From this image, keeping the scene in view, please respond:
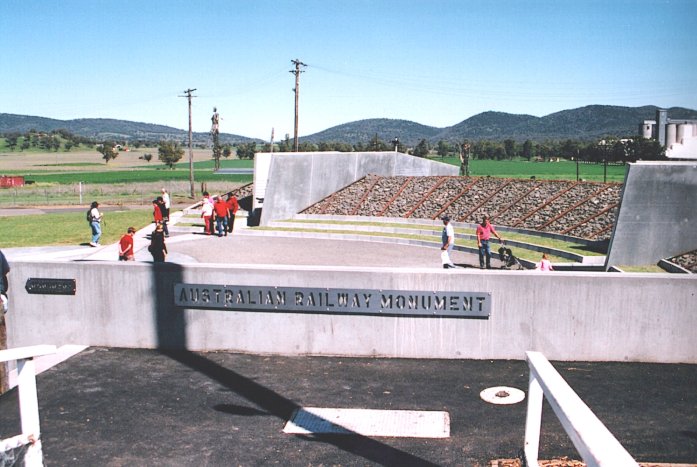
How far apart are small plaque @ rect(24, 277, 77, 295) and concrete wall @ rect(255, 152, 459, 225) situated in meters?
19.3

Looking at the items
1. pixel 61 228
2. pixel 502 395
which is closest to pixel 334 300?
pixel 502 395

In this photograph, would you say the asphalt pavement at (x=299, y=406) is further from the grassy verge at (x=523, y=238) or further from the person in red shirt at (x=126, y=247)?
the grassy verge at (x=523, y=238)

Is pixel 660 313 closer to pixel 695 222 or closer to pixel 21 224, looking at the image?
pixel 695 222

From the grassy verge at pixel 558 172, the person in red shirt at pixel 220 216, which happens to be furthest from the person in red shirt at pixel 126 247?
the grassy verge at pixel 558 172

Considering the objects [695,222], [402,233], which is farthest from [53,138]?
[695,222]

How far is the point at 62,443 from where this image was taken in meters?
6.43

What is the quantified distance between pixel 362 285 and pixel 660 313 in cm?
420

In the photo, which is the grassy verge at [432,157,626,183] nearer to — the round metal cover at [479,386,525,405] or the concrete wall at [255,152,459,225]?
the concrete wall at [255,152,459,225]

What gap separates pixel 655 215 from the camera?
16.8 meters

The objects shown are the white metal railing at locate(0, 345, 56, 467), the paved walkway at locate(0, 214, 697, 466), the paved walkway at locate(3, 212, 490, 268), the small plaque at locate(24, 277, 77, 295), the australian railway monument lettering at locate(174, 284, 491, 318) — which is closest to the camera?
the white metal railing at locate(0, 345, 56, 467)

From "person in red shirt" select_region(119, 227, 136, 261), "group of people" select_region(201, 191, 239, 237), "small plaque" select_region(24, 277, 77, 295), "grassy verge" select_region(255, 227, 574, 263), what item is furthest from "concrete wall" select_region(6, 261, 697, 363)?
"group of people" select_region(201, 191, 239, 237)

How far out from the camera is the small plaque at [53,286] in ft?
31.1

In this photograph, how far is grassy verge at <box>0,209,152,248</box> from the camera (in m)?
24.0

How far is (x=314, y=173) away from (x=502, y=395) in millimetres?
24930
